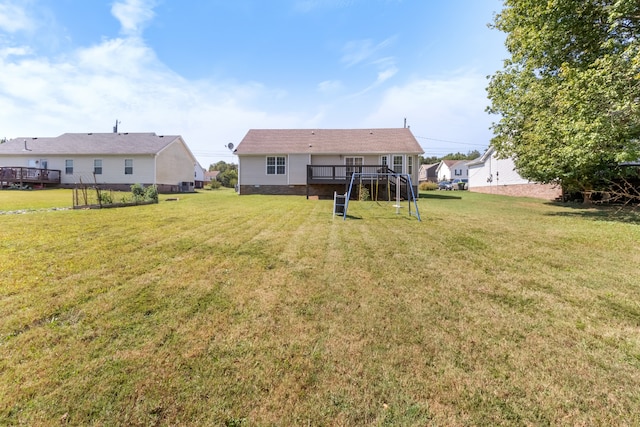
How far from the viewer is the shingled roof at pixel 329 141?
20094 mm

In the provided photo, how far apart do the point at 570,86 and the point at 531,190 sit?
15443mm

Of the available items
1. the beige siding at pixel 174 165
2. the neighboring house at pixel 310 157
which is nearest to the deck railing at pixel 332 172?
the neighboring house at pixel 310 157

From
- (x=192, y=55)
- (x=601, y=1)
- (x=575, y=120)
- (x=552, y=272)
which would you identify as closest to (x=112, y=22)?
(x=192, y=55)

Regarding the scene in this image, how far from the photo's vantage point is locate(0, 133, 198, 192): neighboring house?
24.4 metres

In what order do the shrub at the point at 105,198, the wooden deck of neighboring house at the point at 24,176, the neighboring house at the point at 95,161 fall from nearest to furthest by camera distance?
the shrub at the point at 105,198
the wooden deck of neighboring house at the point at 24,176
the neighboring house at the point at 95,161

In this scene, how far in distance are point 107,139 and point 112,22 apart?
66.3 feet

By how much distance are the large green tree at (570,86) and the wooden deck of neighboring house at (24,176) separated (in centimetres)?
3535

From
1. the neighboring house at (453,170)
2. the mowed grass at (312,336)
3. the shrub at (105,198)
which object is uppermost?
the neighboring house at (453,170)

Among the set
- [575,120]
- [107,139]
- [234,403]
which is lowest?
[234,403]

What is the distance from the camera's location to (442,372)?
2.15m

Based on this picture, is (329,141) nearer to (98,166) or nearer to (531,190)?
(531,190)

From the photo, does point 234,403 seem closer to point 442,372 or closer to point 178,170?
point 442,372

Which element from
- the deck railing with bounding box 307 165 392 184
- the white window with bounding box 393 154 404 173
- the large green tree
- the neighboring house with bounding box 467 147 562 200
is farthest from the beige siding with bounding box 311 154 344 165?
the neighboring house with bounding box 467 147 562 200

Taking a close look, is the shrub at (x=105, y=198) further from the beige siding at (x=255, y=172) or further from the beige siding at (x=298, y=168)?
the beige siding at (x=298, y=168)
